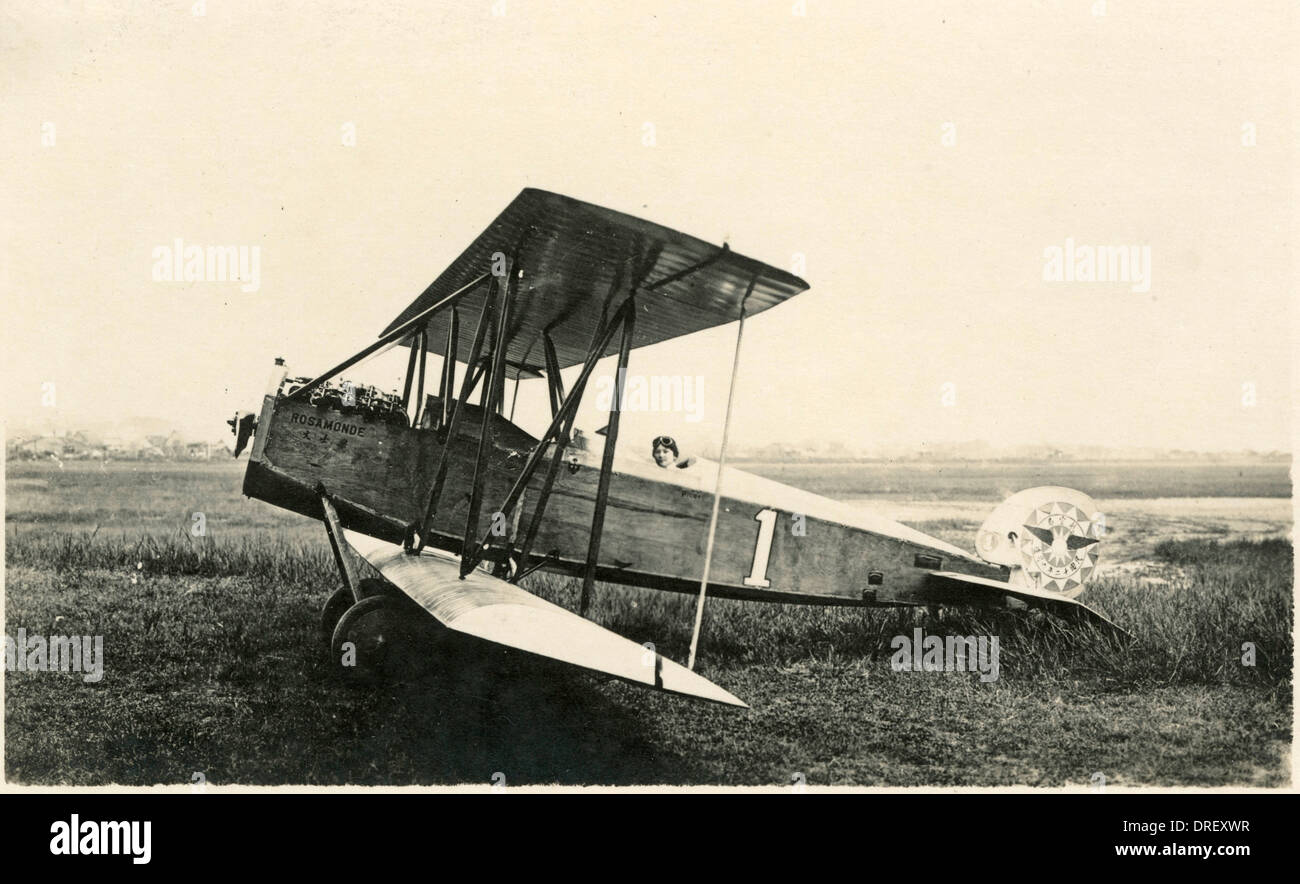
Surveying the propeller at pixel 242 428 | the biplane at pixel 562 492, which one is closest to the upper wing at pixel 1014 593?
the biplane at pixel 562 492

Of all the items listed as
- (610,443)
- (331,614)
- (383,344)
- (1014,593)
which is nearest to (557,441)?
(610,443)

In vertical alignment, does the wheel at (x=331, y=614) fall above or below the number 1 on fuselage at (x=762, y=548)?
below

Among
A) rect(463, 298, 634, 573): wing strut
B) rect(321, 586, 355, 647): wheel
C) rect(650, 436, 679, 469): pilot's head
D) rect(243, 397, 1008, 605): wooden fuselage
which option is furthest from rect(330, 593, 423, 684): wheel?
rect(650, 436, 679, 469): pilot's head

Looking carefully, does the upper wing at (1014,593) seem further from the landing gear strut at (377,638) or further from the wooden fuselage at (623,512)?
the landing gear strut at (377,638)

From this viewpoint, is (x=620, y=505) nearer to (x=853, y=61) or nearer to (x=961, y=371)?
(x=961, y=371)

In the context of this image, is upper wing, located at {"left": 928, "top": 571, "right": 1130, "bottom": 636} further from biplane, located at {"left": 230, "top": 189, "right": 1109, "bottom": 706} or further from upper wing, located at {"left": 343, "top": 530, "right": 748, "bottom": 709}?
upper wing, located at {"left": 343, "top": 530, "right": 748, "bottom": 709}

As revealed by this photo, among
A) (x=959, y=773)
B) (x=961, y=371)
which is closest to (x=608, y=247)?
(x=961, y=371)
